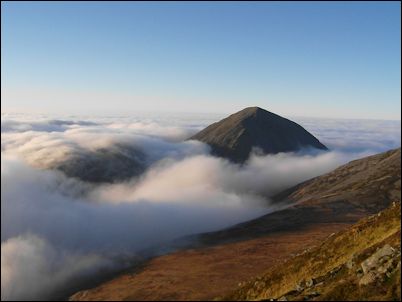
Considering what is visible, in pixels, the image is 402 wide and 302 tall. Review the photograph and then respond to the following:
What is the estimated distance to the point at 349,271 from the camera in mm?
43688

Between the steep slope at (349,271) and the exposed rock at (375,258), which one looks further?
the exposed rock at (375,258)

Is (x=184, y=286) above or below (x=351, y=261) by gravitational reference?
below

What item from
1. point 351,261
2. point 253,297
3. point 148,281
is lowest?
point 148,281

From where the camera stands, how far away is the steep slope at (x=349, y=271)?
3659cm

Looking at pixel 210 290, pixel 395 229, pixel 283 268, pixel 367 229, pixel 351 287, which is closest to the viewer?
pixel 351 287

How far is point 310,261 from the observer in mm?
59719

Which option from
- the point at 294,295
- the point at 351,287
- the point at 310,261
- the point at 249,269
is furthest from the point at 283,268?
the point at 249,269

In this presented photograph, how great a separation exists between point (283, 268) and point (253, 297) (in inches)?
288

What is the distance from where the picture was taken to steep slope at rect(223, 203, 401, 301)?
36.6m

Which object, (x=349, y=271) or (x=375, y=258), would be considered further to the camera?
(x=349, y=271)

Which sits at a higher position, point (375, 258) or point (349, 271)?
point (375, 258)

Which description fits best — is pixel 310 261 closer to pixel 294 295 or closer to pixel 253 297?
pixel 253 297

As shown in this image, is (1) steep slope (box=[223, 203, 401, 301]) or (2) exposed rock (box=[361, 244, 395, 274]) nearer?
(1) steep slope (box=[223, 203, 401, 301])

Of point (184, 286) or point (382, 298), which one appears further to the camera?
point (184, 286)
